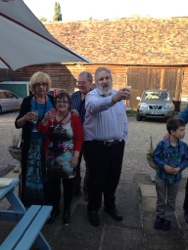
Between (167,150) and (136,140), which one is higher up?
(167,150)

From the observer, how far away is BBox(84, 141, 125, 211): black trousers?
2811mm

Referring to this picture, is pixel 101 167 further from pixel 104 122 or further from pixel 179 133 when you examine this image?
pixel 179 133

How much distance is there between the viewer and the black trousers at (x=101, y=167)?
9.22 feet

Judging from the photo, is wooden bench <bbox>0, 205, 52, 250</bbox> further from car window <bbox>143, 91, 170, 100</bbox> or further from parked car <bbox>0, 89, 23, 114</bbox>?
parked car <bbox>0, 89, 23, 114</bbox>

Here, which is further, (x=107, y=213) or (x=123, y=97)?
(x=107, y=213)

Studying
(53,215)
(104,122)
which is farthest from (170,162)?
(53,215)

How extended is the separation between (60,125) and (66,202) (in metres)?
0.98

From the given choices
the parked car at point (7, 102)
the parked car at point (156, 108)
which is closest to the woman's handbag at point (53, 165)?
the parked car at point (156, 108)

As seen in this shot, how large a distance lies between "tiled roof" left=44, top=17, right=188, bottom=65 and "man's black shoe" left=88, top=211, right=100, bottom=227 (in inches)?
581

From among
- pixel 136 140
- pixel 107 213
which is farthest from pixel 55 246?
pixel 136 140

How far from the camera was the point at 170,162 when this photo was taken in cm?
278

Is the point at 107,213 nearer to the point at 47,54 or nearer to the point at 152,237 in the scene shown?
the point at 152,237

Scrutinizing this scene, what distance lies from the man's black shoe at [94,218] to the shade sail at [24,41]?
1.86 meters

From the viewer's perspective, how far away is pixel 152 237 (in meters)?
2.76
